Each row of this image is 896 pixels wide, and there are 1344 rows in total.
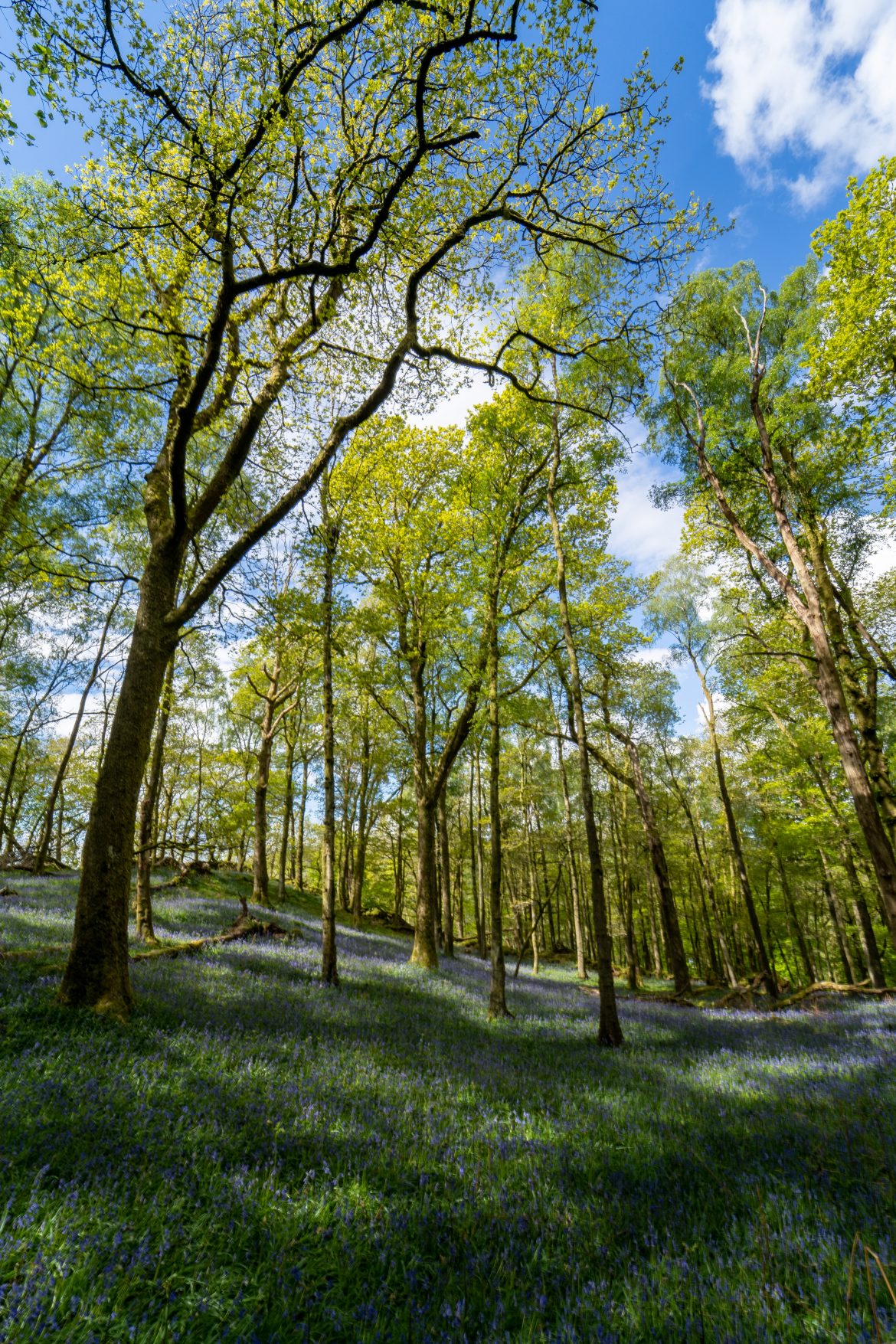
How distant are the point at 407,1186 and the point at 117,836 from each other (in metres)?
4.61

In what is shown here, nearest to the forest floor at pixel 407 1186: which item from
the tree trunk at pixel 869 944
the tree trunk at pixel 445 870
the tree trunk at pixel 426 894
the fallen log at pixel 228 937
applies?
the fallen log at pixel 228 937

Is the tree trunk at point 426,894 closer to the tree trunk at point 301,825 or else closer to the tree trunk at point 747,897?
the tree trunk at point 747,897

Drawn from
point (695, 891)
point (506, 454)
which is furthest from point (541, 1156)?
point (695, 891)

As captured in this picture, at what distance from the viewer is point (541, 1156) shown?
410cm

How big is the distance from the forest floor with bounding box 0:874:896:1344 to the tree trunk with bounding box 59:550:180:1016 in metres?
0.43

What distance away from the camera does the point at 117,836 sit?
239 inches

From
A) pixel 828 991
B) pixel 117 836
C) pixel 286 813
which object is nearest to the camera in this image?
pixel 117 836

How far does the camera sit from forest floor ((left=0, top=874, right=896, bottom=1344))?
2.41 m

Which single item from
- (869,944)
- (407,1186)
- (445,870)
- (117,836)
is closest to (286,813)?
(445,870)

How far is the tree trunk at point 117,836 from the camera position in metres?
5.80

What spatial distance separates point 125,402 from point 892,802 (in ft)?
62.6

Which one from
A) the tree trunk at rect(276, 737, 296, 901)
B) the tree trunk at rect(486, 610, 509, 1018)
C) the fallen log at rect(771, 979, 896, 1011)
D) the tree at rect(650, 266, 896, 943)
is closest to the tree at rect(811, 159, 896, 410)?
the tree at rect(650, 266, 896, 943)

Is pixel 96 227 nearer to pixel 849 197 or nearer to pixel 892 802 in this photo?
pixel 849 197

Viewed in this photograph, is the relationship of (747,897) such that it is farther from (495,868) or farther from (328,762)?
(328,762)
